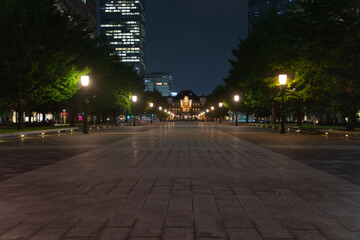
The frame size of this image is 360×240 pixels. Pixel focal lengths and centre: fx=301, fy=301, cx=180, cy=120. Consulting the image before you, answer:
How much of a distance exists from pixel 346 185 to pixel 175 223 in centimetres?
465

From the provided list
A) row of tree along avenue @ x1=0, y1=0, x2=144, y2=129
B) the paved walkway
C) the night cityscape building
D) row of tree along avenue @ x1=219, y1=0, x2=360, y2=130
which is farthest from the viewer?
the night cityscape building

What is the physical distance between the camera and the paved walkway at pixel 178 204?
13.8ft

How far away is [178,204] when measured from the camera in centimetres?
544

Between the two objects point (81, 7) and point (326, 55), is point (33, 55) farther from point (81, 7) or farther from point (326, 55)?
point (81, 7)

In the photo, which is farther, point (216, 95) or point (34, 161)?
point (216, 95)

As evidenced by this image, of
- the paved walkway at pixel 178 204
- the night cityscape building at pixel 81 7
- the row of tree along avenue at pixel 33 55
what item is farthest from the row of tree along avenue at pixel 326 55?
the night cityscape building at pixel 81 7

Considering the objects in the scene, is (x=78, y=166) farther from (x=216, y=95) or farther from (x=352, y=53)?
(x=216, y=95)

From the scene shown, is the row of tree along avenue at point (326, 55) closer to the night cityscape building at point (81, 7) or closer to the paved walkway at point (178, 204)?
the paved walkway at point (178, 204)

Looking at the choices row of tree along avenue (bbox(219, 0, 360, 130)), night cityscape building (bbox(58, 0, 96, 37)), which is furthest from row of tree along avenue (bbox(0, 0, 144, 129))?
night cityscape building (bbox(58, 0, 96, 37))

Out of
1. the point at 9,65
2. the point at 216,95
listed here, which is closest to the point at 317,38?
the point at 9,65

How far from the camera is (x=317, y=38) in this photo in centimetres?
2498

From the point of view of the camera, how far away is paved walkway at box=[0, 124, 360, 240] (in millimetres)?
4199

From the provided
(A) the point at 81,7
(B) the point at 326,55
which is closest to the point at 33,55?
(B) the point at 326,55

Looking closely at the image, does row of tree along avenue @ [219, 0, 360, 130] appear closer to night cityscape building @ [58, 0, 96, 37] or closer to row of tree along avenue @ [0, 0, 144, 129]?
row of tree along avenue @ [0, 0, 144, 129]
